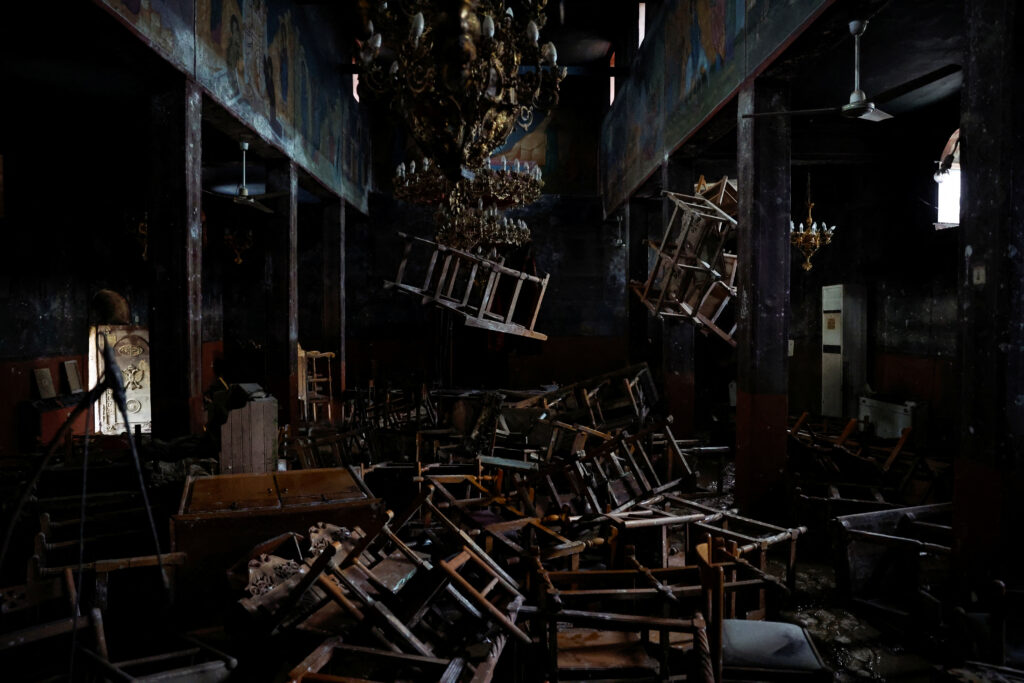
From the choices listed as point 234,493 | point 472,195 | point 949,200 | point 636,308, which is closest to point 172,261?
point 234,493

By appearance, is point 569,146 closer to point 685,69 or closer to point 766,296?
point 685,69

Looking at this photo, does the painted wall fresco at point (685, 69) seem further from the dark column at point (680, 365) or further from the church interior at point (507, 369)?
the dark column at point (680, 365)

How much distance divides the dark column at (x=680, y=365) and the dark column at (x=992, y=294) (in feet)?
21.1

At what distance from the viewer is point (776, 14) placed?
20.9 ft

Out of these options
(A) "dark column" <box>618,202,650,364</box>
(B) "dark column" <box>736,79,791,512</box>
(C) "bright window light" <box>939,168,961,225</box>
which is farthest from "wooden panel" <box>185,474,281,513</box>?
(C) "bright window light" <box>939,168,961,225</box>

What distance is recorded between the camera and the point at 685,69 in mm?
9492

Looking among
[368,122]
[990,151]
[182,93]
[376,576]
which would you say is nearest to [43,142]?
[182,93]

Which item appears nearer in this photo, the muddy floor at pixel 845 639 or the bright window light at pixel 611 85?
the muddy floor at pixel 845 639

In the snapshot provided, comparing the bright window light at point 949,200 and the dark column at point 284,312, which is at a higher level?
the bright window light at point 949,200

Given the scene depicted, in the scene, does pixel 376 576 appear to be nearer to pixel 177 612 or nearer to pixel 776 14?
pixel 177 612

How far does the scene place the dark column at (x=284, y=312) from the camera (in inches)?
430

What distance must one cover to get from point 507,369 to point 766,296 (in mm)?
10397

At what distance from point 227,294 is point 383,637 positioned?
629 inches

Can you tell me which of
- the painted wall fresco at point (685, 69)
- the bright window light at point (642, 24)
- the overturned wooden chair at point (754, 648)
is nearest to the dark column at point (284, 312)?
the painted wall fresco at point (685, 69)
